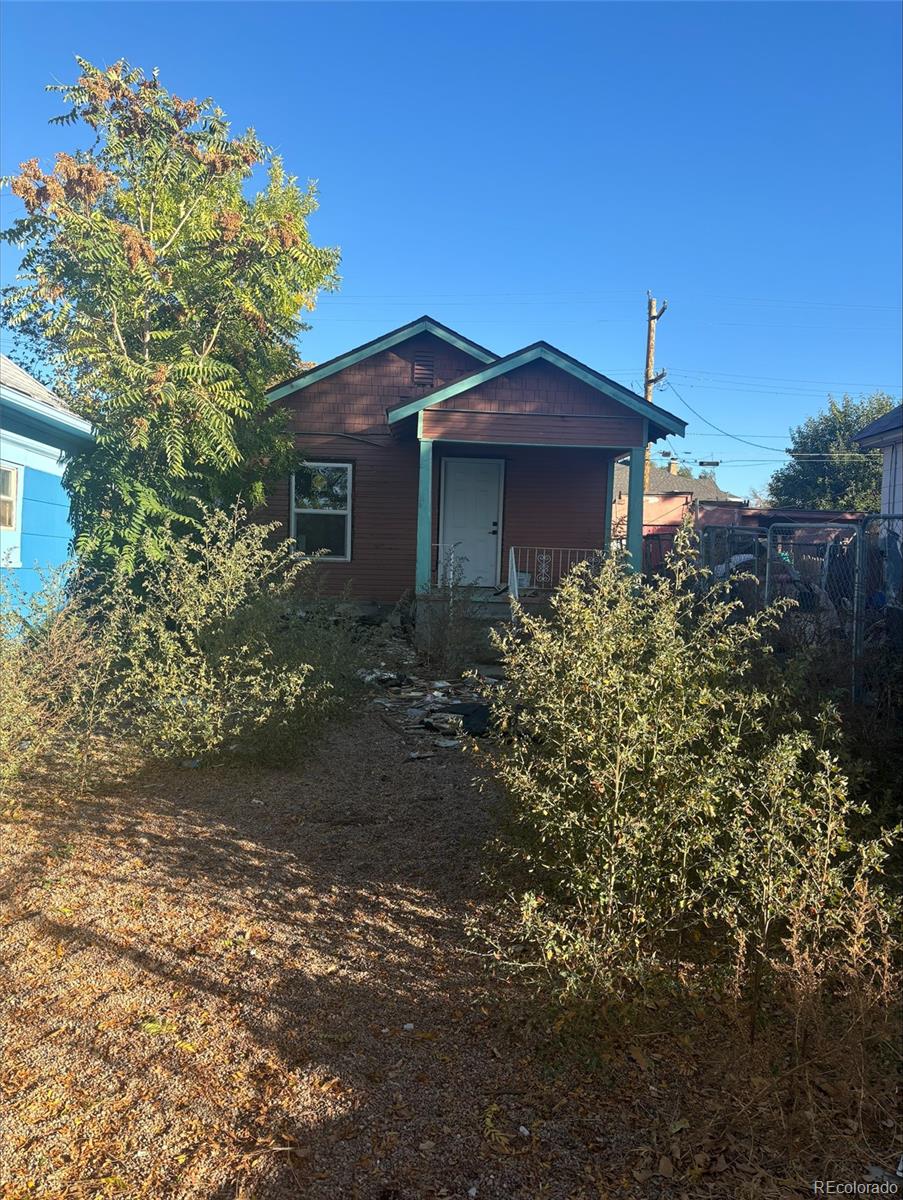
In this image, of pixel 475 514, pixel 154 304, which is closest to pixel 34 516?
pixel 154 304

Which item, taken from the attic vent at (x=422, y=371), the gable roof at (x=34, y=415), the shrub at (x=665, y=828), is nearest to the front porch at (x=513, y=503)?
the attic vent at (x=422, y=371)

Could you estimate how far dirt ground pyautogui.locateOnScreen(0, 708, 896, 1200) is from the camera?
88.0 inches

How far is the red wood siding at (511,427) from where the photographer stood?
12.2 metres

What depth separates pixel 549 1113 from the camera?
248 cm

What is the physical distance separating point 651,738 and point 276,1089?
1750mm

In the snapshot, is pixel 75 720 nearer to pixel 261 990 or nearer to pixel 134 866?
pixel 134 866

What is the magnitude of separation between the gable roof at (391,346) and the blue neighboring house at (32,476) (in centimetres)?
440

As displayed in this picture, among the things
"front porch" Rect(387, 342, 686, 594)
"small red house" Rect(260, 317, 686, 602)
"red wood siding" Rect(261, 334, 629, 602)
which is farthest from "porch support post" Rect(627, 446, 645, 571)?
"red wood siding" Rect(261, 334, 629, 602)

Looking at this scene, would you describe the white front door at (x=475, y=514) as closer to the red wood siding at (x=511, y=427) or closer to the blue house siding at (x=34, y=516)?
the red wood siding at (x=511, y=427)

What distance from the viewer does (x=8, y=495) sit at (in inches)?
381

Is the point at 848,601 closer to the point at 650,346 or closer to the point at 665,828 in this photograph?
the point at 665,828

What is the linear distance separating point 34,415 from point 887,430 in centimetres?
1216

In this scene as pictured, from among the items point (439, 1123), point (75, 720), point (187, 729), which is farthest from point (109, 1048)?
point (75, 720)

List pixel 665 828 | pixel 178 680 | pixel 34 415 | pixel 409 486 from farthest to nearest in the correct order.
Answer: pixel 409 486, pixel 34 415, pixel 178 680, pixel 665 828
